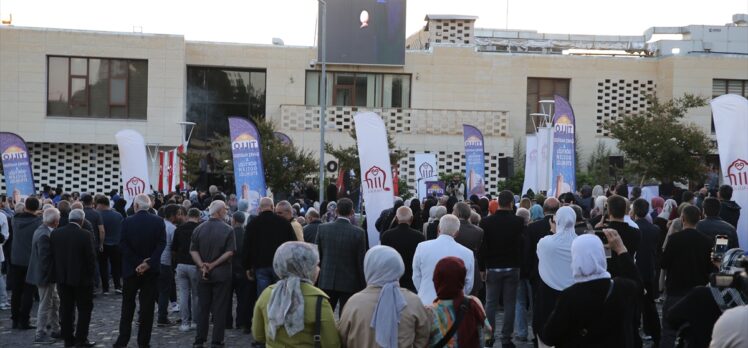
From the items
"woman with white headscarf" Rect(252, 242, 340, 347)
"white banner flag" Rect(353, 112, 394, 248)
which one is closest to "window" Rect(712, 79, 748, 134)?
"white banner flag" Rect(353, 112, 394, 248)

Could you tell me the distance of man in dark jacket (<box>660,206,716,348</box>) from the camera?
404 inches

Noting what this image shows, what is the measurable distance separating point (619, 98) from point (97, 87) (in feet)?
70.7

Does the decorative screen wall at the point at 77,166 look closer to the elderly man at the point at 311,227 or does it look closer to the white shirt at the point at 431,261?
the elderly man at the point at 311,227

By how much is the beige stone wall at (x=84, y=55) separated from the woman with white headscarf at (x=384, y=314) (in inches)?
1462

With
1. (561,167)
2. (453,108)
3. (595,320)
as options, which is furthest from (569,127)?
(453,108)

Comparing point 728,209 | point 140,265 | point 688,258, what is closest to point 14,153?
point 140,265

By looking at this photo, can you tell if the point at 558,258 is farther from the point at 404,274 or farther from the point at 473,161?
the point at 473,161

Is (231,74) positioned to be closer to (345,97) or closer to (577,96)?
(345,97)

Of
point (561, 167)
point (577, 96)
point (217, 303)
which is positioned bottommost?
point (217, 303)

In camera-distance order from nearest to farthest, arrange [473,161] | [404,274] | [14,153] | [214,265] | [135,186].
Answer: [214,265], [404,274], [135,186], [14,153], [473,161]

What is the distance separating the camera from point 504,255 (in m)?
12.3

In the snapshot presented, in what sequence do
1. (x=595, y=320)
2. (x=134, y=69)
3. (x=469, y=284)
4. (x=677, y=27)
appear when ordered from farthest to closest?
1. (x=677, y=27)
2. (x=134, y=69)
3. (x=469, y=284)
4. (x=595, y=320)

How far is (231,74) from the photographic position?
44562 millimetres

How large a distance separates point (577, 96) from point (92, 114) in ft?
65.2
